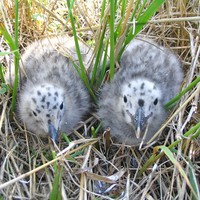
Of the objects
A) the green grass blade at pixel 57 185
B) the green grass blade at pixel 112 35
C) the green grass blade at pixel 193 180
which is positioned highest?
the green grass blade at pixel 112 35

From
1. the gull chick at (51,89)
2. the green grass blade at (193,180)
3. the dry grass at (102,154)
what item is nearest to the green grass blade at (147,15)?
the dry grass at (102,154)

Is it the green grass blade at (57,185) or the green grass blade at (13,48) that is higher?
the green grass blade at (13,48)

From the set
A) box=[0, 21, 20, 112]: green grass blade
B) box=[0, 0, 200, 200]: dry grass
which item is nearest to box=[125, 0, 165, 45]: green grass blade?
box=[0, 0, 200, 200]: dry grass

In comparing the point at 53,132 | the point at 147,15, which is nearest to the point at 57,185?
the point at 53,132

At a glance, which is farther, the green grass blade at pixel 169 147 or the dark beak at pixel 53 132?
the dark beak at pixel 53 132

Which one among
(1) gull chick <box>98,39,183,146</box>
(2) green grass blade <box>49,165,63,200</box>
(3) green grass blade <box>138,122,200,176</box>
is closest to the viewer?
(2) green grass blade <box>49,165,63,200</box>

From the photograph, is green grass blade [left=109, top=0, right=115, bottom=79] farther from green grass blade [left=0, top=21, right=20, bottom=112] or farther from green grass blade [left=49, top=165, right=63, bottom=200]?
green grass blade [left=49, top=165, right=63, bottom=200]

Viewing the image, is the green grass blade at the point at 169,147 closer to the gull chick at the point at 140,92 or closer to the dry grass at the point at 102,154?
the dry grass at the point at 102,154

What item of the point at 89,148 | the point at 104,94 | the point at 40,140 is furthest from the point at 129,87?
the point at 40,140
